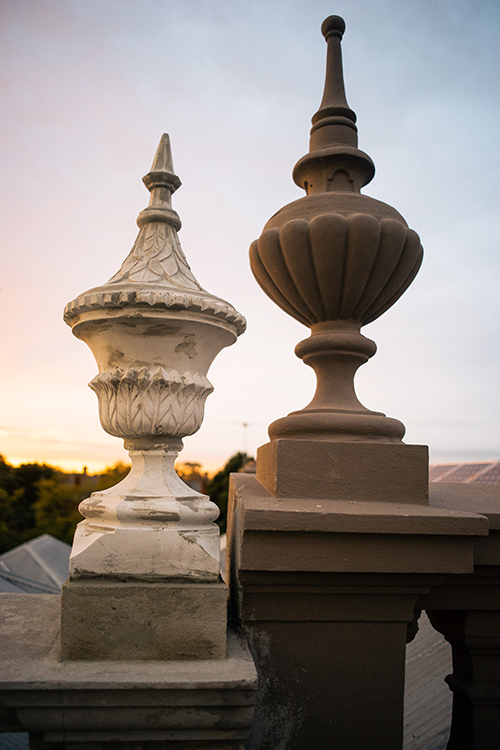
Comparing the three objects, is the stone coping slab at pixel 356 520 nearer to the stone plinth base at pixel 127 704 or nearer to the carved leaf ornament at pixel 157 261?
the stone plinth base at pixel 127 704

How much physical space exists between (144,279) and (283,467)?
92 cm

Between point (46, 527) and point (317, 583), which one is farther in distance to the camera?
point (46, 527)

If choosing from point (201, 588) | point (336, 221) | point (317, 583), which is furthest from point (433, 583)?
point (336, 221)

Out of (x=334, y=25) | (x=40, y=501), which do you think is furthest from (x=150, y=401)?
(x=40, y=501)

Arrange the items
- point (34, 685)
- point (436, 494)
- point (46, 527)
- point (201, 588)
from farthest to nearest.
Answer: point (46, 527) < point (436, 494) < point (201, 588) < point (34, 685)

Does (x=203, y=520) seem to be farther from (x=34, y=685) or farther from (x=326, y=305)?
(x=326, y=305)

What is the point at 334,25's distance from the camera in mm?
2814

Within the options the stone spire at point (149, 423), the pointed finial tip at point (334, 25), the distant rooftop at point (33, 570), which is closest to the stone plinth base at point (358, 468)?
the stone spire at point (149, 423)

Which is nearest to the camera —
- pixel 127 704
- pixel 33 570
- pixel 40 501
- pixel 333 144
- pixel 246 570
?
pixel 127 704

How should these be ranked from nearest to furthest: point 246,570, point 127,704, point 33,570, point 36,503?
1. point 127,704
2. point 246,570
3. point 33,570
4. point 36,503

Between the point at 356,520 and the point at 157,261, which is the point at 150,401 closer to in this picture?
the point at 157,261

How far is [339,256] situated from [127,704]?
1.87 meters

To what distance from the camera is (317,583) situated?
189cm

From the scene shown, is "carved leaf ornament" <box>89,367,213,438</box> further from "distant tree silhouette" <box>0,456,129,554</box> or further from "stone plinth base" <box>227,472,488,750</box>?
"distant tree silhouette" <box>0,456,129,554</box>
